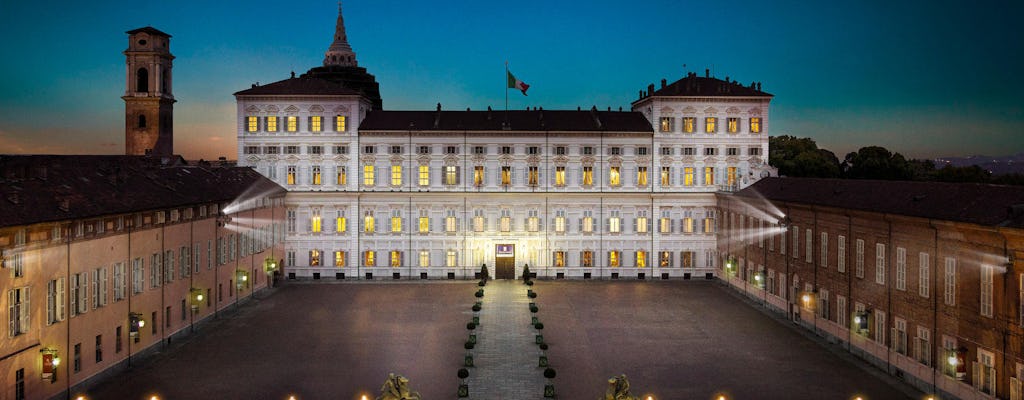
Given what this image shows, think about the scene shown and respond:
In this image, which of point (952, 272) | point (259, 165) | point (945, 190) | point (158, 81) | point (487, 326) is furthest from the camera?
point (158, 81)

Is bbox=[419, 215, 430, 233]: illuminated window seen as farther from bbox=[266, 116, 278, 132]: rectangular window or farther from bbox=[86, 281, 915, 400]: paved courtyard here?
bbox=[266, 116, 278, 132]: rectangular window

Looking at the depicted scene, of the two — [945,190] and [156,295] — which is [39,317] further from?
[945,190]

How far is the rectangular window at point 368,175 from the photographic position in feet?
201

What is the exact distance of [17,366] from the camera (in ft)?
83.9

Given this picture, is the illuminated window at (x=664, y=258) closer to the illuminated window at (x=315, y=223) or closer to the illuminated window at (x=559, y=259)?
the illuminated window at (x=559, y=259)

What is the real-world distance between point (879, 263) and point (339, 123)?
4232cm

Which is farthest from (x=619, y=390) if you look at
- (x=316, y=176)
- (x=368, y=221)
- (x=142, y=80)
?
(x=142, y=80)

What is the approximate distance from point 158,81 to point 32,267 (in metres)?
58.8

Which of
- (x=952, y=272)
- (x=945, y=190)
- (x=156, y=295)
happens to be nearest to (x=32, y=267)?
(x=156, y=295)

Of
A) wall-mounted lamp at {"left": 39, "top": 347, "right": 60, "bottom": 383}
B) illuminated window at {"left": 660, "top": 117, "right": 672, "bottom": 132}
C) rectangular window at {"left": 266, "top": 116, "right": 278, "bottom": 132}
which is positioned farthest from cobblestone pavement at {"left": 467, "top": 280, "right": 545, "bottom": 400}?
rectangular window at {"left": 266, "top": 116, "right": 278, "bottom": 132}

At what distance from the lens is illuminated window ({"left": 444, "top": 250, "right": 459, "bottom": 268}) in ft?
201

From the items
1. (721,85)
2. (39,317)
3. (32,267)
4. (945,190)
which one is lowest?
(39,317)

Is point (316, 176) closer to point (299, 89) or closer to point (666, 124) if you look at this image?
point (299, 89)

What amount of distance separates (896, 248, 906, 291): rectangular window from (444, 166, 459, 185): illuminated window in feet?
120
